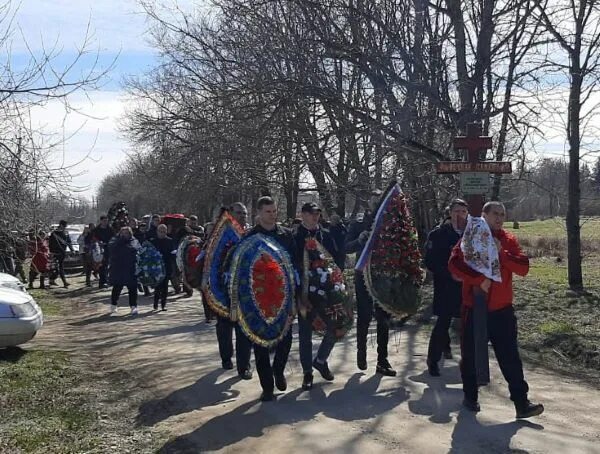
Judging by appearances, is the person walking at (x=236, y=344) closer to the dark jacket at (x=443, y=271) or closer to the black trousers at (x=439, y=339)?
the black trousers at (x=439, y=339)

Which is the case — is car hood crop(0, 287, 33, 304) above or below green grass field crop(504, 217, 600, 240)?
below

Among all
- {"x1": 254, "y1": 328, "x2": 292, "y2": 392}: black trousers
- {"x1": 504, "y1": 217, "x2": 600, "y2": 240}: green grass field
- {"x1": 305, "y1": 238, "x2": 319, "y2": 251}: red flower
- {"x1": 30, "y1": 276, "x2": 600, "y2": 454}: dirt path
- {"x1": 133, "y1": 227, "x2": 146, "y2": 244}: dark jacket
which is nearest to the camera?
{"x1": 30, "y1": 276, "x2": 600, "y2": 454}: dirt path

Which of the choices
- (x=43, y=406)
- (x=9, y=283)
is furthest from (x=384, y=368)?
(x=9, y=283)

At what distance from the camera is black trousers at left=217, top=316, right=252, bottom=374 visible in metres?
7.92

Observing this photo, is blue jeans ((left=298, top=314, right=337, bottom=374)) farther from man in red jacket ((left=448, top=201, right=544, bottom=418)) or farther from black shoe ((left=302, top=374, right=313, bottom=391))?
man in red jacket ((left=448, top=201, right=544, bottom=418))

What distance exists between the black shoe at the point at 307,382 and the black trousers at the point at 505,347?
168cm

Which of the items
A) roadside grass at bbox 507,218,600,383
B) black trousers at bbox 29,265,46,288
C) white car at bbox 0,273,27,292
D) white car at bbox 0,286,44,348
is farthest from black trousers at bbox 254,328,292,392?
black trousers at bbox 29,265,46,288

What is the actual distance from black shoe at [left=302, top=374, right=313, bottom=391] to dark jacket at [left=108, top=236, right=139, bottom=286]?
782 cm

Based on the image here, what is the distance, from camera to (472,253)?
21.2 feet

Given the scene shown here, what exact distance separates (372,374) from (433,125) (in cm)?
671

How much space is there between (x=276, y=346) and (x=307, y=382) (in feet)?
2.13

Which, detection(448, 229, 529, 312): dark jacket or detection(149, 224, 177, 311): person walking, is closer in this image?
detection(448, 229, 529, 312): dark jacket

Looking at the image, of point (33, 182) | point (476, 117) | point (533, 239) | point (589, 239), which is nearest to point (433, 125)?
point (476, 117)

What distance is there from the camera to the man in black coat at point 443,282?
26.6 ft
